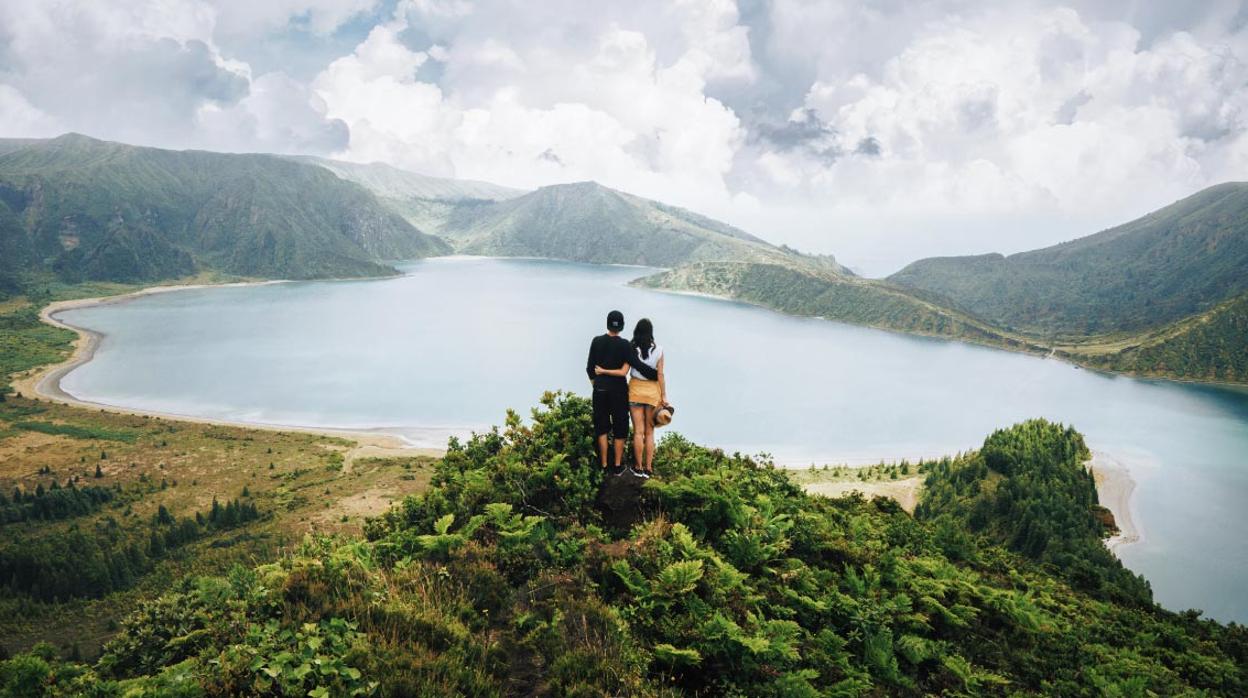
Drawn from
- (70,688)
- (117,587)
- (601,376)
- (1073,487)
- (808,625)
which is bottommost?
(117,587)

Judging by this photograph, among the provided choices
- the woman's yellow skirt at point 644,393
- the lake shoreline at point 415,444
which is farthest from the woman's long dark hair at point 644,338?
the lake shoreline at point 415,444

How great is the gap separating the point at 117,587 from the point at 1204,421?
121 meters

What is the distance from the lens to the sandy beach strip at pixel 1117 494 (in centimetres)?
4266

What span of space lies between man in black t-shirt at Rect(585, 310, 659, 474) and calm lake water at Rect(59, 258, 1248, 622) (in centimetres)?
4413

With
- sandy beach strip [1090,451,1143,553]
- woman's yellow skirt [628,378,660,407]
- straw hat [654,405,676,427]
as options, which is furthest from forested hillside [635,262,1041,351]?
woman's yellow skirt [628,378,660,407]

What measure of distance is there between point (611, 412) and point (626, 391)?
0.44 metres

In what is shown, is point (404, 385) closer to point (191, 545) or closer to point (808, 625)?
point (191, 545)

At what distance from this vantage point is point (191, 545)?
32719mm

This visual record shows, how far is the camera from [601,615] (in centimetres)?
600

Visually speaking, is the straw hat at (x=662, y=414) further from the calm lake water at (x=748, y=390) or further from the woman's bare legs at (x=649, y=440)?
the calm lake water at (x=748, y=390)

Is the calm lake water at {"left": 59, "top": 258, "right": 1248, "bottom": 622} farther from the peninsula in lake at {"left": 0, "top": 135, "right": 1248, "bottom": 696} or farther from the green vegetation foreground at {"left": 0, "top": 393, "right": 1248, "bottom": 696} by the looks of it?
the green vegetation foreground at {"left": 0, "top": 393, "right": 1248, "bottom": 696}

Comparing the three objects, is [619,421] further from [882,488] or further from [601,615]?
[882,488]

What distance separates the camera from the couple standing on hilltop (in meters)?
8.73

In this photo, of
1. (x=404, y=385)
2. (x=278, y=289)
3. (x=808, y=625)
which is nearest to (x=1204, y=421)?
(x=808, y=625)
